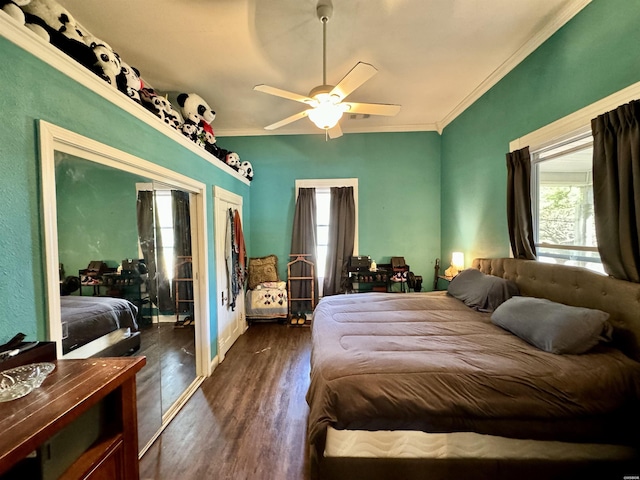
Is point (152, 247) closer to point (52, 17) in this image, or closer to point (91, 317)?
point (91, 317)

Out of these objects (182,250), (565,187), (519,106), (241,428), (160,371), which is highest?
(519,106)

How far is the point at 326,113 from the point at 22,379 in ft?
6.77

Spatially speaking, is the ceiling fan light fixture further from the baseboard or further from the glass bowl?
the baseboard

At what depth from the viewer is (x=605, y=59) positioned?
1.67m

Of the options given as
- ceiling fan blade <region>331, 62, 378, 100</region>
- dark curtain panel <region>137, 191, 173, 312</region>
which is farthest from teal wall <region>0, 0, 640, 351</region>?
ceiling fan blade <region>331, 62, 378, 100</region>

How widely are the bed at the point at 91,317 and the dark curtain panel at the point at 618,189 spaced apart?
10.2 ft

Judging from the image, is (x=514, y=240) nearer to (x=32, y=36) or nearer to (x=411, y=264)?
(x=411, y=264)

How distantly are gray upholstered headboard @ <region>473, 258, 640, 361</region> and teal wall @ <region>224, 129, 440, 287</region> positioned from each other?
5.72ft

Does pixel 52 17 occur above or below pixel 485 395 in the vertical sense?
above

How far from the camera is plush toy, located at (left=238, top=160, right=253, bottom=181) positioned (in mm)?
3887

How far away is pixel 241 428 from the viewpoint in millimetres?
1900

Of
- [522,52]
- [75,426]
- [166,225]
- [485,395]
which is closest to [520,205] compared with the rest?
[522,52]

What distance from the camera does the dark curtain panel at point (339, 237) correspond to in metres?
4.10

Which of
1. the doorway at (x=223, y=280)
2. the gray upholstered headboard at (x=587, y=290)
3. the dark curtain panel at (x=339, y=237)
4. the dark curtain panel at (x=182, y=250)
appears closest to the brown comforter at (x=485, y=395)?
the gray upholstered headboard at (x=587, y=290)
